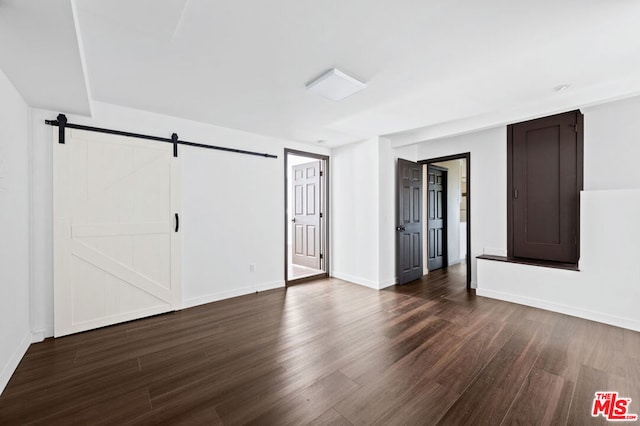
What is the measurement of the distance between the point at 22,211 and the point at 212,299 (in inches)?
85.3

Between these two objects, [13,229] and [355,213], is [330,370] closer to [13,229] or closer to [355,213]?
[13,229]

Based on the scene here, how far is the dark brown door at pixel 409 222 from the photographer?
4730mm

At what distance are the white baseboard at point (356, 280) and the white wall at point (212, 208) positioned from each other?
1134 mm

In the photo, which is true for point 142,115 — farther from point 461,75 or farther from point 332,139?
point 461,75

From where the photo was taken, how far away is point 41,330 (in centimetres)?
269

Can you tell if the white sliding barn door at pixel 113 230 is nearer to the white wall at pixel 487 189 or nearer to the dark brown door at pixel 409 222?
the dark brown door at pixel 409 222

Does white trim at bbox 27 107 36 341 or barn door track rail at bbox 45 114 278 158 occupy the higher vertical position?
A: barn door track rail at bbox 45 114 278 158

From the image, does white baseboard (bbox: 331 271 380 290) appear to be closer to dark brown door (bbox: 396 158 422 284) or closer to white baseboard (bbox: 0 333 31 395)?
dark brown door (bbox: 396 158 422 284)

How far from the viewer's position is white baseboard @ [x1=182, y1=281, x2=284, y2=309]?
3.62m

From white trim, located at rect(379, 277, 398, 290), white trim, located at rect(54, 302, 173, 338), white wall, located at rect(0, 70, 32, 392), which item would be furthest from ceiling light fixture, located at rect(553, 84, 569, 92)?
white trim, located at rect(54, 302, 173, 338)

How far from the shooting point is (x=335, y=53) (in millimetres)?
2137

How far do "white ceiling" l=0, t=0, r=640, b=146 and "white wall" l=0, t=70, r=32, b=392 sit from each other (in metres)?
0.26

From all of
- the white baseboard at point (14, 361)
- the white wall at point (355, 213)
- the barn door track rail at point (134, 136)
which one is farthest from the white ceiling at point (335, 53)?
the white baseboard at point (14, 361)

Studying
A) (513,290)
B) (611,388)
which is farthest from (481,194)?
(611,388)
